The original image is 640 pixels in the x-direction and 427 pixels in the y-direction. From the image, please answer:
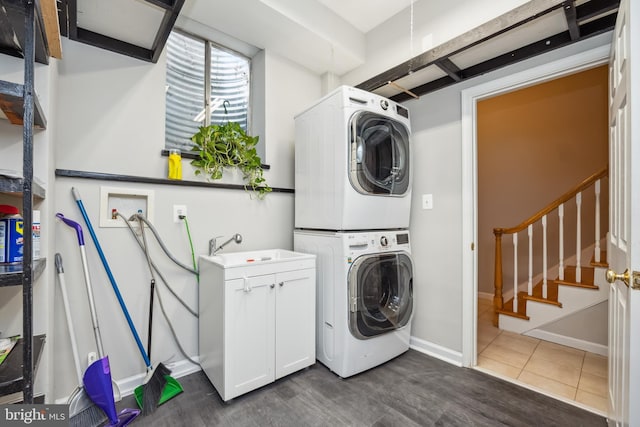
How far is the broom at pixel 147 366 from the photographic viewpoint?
5.28ft

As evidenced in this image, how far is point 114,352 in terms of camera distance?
1742mm

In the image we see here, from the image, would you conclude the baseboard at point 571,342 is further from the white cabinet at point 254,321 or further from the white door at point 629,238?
the white cabinet at point 254,321

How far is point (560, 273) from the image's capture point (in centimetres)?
271

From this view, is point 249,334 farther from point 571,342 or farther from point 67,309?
point 571,342

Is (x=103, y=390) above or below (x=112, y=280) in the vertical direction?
below

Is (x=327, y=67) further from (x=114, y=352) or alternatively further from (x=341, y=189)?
(x=114, y=352)

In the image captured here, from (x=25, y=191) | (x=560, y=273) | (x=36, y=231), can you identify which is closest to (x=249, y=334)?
(x=36, y=231)

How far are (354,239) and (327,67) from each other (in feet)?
5.94

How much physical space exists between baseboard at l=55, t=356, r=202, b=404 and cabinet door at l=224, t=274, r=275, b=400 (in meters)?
0.52

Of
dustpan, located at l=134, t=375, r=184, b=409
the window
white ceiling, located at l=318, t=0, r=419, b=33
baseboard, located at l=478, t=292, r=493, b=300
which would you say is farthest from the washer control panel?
baseboard, located at l=478, t=292, r=493, b=300

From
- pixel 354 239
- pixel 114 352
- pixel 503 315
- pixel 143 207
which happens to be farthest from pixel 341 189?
pixel 503 315

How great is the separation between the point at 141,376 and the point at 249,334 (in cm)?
78

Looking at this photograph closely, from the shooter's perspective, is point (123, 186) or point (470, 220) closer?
point (123, 186)

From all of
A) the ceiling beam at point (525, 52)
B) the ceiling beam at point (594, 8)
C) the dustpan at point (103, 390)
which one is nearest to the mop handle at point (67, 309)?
the dustpan at point (103, 390)
